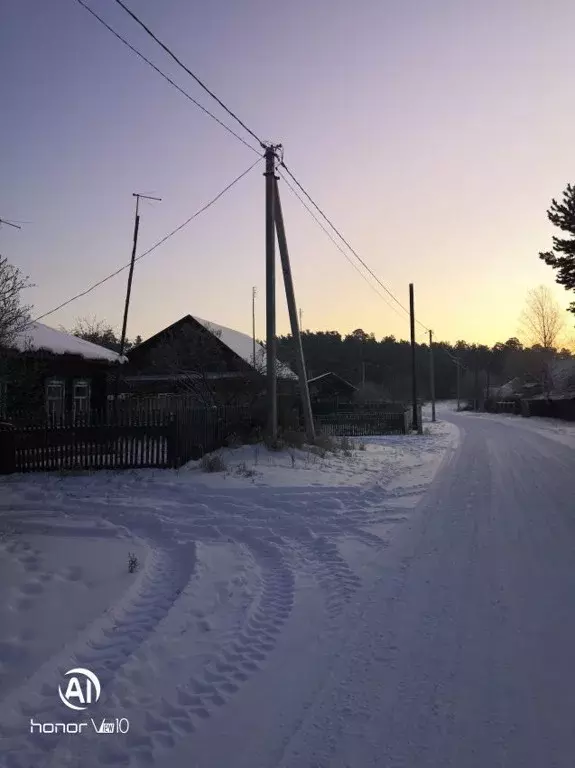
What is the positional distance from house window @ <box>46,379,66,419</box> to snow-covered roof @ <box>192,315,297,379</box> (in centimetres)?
977

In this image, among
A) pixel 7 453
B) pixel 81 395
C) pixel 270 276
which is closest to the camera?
pixel 7 453

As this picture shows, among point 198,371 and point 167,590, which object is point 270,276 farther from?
point 198,371

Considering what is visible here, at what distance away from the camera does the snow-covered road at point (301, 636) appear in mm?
3580

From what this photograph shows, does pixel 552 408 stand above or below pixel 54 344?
below

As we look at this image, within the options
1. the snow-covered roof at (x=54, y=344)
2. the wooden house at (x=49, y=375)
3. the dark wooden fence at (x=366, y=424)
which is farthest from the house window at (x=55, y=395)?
the dark wooden fence at (x=366, y=424)

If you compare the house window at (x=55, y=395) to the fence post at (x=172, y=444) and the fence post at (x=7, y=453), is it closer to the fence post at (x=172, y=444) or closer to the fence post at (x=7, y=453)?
the fence post at (x=7, y=453)

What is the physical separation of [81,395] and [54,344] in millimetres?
4243

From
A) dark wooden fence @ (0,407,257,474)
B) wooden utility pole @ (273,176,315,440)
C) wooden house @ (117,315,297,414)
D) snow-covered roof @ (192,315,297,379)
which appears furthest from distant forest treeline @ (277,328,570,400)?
dark wooden fence @ (0,407,257,474)

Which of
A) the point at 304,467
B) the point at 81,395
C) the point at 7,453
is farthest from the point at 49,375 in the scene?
the point at 304,467

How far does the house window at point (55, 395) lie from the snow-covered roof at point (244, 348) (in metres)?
9.77

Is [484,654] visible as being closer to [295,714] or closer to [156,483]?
[295,714]

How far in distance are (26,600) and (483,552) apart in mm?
5148

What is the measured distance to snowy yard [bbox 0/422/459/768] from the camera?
153 inches

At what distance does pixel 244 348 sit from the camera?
131 feet
